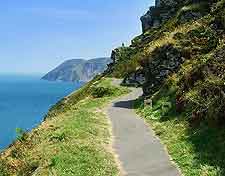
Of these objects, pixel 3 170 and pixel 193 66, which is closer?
pixel 3 170

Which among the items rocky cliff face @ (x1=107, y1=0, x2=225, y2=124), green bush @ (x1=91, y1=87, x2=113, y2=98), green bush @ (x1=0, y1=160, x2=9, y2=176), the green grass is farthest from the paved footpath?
green bush @ (x1=91, y1=87, x2=113, y2=98)

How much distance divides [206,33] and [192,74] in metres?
9.05

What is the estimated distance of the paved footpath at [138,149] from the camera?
2147 cm

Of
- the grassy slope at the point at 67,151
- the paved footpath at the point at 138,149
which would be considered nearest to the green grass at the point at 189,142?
the paved footpath at the point at 138,149

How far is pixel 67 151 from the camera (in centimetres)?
2509

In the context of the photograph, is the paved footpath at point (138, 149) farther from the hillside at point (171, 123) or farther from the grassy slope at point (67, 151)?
the grassy slope at point (67, 151)

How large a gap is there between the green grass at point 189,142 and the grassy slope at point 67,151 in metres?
3.20

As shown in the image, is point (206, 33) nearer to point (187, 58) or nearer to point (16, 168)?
point (187, 58)

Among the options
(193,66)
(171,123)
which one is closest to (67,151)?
(171,123)

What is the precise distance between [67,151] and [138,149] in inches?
150

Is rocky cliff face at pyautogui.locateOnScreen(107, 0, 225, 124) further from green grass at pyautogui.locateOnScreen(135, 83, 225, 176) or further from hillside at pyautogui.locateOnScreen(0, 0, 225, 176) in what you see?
green grass at pyautogui.locateOnScreen(135, 83, 225, 176)

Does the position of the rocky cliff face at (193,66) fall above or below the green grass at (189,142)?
above

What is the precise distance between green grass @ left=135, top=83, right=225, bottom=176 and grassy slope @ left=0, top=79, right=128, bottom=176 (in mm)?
3195

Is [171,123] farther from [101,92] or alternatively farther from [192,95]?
[101,92]
